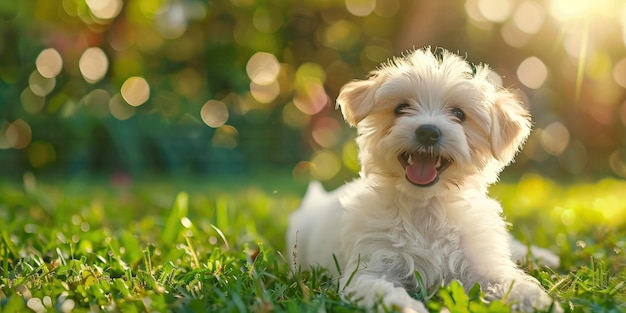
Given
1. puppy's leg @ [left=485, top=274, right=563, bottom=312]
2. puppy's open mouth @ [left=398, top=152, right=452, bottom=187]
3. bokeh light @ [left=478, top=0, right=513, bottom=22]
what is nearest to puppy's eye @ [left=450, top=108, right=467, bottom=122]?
puppy's open mouth @ [left=398, top=152, right=452, bottom=187]

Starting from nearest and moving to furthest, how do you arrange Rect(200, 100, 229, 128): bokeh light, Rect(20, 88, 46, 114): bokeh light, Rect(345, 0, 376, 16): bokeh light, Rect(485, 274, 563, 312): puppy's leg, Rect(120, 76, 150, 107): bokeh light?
Rect(485, 274, 563, 312): puppy's leg → Rect(20, 88, 46, 114): bokeh light → Rect(120, 76, 150, 107): bokeh light → Rect(200, 100, 229, 128): bokeh light → Rect(345, 0, 376, 16): bokeh light

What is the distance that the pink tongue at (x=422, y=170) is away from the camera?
3.52m

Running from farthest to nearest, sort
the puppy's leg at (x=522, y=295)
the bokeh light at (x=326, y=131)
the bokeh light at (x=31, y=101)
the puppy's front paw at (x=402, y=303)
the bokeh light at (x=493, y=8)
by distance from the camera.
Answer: the bokeh light at (x=493, y=8) → the bokeh light at (x=326, y=131) → the bokeh light at (x=31, y=101) → the puppy's leg at (x=522, y=295) → the puppy's front paw at (x=402, y=303)

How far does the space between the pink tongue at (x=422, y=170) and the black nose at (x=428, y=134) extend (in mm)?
115

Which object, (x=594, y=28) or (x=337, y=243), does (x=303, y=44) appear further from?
(x=337, y=243)

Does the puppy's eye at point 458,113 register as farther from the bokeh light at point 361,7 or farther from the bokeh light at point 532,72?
the bokeh light at point 532,72

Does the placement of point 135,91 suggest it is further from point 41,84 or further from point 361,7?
point 361,7

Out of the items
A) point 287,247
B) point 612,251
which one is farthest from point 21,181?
point 612,251

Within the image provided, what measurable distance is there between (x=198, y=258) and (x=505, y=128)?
172cm

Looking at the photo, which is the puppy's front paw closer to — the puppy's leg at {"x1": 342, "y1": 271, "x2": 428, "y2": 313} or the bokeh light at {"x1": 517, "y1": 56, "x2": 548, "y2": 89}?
the puppy's leg at {"x1": 342, "y1": 271, "x2": 428, "y2": 313}

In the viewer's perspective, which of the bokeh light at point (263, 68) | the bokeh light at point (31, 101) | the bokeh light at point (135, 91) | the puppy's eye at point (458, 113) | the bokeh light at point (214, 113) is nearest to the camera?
the puppy's eye at point (458, 113)

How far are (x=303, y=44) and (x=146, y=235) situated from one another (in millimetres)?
6643

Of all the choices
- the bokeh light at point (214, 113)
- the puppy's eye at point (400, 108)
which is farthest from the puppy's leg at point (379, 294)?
the bokeh light at point (214, 113)

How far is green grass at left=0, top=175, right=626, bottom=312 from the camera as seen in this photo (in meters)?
2.96
